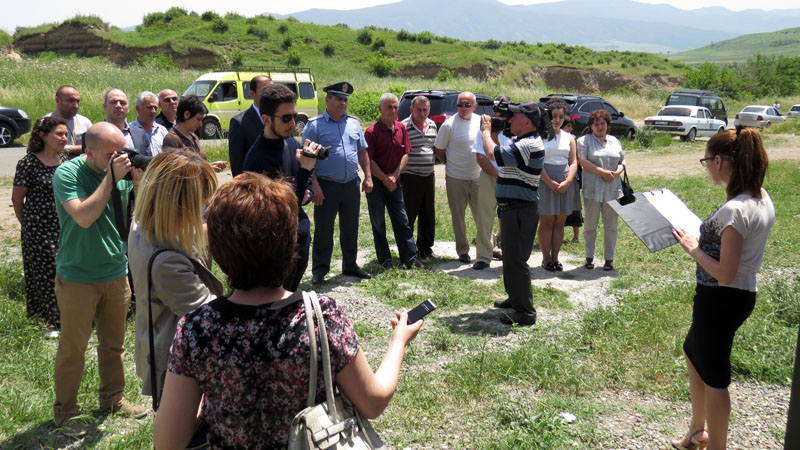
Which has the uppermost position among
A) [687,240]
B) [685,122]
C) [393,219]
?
[687,240]

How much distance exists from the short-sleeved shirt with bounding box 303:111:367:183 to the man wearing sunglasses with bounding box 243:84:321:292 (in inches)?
70.6

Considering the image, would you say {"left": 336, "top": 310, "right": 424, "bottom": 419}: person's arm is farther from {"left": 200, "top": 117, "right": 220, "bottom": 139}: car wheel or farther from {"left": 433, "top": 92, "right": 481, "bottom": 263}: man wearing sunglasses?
{"left": 200, "top": 117, "right": 220, "bottom": 139}: car wheel

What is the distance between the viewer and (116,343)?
382 cm

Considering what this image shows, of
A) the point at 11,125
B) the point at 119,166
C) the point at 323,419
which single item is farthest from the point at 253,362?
the point at 11,125

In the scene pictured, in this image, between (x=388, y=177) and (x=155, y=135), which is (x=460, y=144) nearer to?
(x=388, y=177)

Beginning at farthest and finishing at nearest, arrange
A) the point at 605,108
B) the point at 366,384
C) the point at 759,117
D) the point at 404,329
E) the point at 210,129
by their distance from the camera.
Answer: the point at 759,117, the point at 605,108, the point at 210,129, the point at 404,329, the point at 366,384

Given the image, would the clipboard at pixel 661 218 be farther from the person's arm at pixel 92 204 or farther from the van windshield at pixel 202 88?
the van windshield at pixel 202 88

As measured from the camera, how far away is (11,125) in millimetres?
16828

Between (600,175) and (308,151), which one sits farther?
(600,175)

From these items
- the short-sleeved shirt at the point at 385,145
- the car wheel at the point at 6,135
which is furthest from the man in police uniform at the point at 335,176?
the car wheel at the point at 6,135

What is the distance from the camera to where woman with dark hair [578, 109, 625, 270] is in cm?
718

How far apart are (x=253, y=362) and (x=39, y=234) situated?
168 inches

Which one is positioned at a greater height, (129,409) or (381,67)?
(381,67)

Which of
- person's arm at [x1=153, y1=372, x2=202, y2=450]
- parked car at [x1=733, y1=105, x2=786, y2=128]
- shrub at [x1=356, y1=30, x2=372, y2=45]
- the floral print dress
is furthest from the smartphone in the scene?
shrub at [x1=356, y1=30, x2=372, y2=45]
